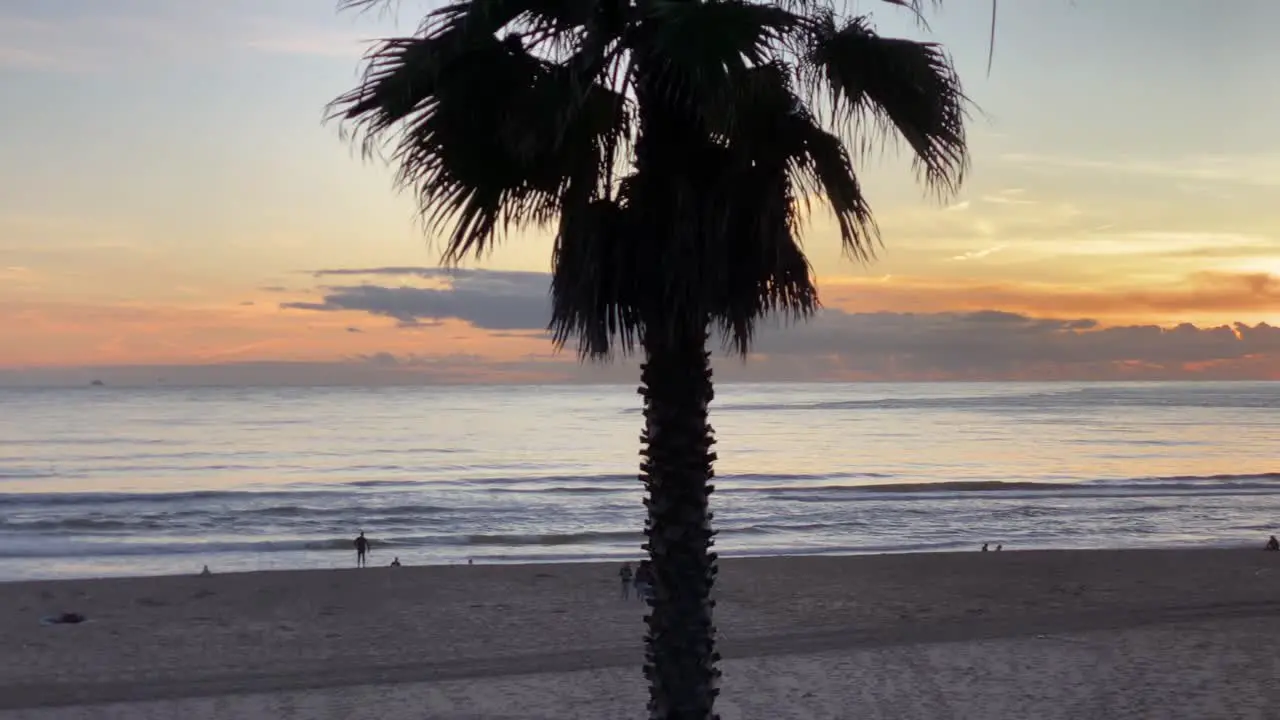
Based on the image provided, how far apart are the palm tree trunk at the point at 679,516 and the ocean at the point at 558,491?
2116 cm

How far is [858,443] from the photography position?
74.1 metres

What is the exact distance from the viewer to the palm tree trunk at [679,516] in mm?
5566

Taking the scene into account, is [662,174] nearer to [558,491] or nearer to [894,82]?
[894,82]

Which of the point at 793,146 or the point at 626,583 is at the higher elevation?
the point at 793,146

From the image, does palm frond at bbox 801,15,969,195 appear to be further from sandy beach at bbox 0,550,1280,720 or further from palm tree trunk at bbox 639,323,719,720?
sandy beach at bbox 0,550,1280,720

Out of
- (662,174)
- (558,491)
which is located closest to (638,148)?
(662,174)

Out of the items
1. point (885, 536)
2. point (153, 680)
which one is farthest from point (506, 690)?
point (885, 536)

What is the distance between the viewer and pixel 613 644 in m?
14.7

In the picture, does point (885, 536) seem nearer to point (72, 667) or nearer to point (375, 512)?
point (375, 512)

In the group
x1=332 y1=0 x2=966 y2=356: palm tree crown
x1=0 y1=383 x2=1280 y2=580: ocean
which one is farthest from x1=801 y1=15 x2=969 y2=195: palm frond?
x1=0 y1=383 x2=1280 y2=580: ocean

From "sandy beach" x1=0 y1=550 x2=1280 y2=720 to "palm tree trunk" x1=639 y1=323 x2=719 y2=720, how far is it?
5.84m

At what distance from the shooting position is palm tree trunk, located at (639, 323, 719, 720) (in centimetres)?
557

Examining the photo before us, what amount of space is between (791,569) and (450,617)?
7.05 meters

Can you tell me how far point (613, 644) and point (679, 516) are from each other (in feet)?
31.1
